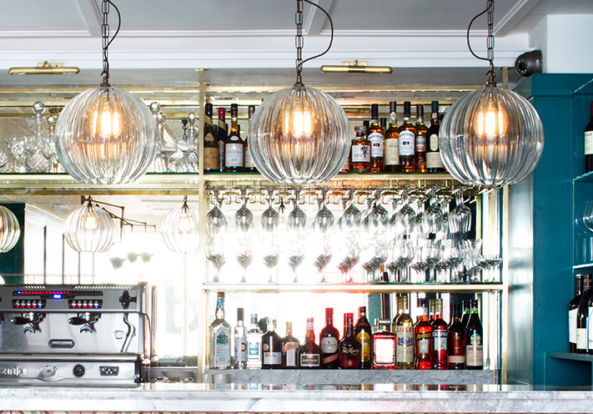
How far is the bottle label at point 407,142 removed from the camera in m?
2.67

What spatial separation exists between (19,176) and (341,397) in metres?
1.97

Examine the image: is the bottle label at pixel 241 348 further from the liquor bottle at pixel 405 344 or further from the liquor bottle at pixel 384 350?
the liquor bottle at pixel 405 344

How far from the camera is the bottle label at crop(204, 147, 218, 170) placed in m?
2.68

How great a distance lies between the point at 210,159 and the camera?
2.69 meters

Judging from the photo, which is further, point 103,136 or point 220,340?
point 220,340

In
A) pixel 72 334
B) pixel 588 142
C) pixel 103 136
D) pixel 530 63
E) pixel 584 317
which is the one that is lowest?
pixel 72 334

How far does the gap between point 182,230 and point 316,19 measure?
122 centimetres

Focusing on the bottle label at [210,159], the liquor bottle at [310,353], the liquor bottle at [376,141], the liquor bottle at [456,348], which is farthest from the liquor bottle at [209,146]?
the liquor bottle at [456,348]

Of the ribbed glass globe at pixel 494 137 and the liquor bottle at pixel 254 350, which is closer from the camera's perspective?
the ribbed glass globe at pixel 494 137

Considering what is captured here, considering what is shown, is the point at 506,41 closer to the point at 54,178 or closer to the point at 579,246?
the point at 579,246

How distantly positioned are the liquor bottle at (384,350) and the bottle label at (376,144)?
2.69ft

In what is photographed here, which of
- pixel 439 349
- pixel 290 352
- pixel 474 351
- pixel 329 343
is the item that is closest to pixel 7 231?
pixel 290 352

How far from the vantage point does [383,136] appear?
274 cm

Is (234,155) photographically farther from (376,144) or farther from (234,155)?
(376,144)
